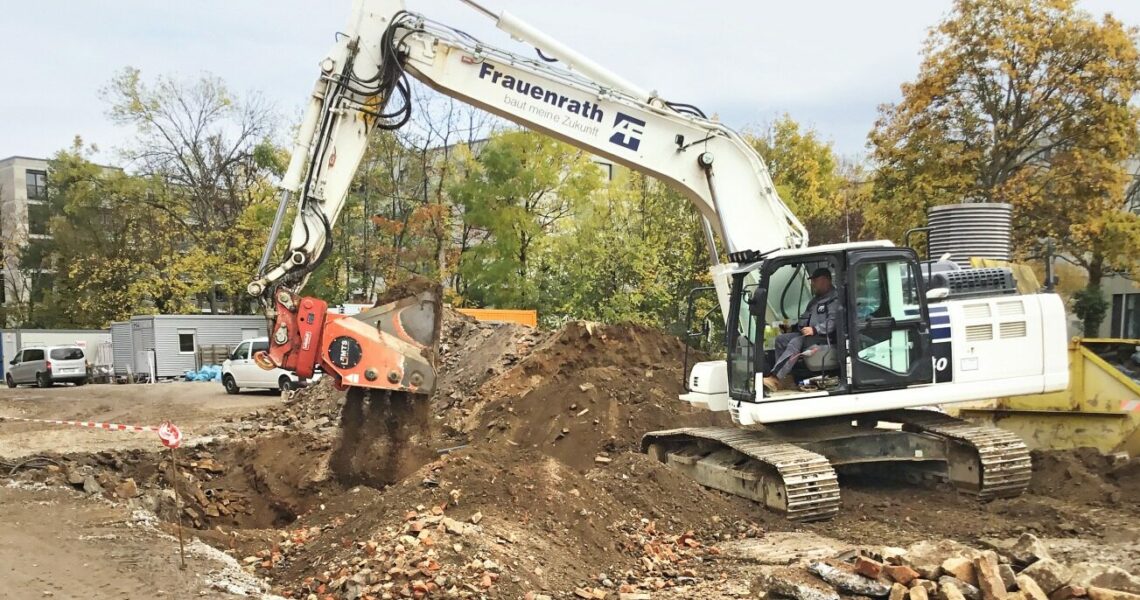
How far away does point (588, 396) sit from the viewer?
11.6 metres

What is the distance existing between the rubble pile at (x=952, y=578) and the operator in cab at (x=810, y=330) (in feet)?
7.74

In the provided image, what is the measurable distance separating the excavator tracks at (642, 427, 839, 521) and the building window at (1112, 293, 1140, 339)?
25.9 m

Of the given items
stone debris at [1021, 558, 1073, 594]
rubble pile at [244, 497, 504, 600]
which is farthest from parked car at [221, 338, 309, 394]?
stone debris at [1021, 558, 1073, 594]

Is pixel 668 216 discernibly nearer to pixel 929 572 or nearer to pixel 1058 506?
pixel 1058 506

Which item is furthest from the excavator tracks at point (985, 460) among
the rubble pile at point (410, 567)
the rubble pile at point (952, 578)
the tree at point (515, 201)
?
the tree at point (515, 201)

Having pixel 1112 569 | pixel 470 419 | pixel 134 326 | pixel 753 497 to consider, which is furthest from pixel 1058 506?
pixel 134 326

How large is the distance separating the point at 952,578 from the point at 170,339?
30005 millimetres

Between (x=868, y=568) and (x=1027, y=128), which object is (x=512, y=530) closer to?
(x=868, y=568)

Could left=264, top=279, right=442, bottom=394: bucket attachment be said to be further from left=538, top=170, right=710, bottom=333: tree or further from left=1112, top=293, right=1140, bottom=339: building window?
left=1112, top=293, right=1140, bottom=339: building window

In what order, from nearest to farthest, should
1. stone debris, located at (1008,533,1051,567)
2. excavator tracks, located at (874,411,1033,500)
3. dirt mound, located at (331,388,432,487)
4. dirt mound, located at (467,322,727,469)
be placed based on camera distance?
stone debris, located at (1008,533,1051,567) < excavator tracks, located at (874,411,1033,500) < dirt mound, located at (331,388,432,487) < dirt mound, located at (467,322,727,469)

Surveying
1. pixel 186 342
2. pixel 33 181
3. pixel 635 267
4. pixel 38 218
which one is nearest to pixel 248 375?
pixel 186 342

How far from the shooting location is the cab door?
7.57 metres

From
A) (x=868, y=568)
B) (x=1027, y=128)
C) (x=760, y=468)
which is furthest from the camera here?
(x=1027, y=128)

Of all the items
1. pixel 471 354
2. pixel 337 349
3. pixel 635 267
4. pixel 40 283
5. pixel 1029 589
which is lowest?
pixel 1029 589
